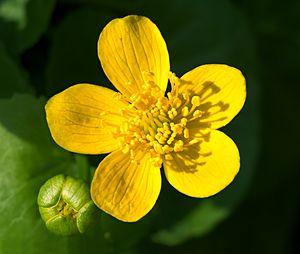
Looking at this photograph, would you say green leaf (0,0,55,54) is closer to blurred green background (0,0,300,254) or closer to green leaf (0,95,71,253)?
blurred green background (0,0,300,254)

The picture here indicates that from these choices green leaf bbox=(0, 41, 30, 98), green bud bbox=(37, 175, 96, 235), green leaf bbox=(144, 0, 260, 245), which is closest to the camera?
green bud bbox=(37, 175, 96, 235)

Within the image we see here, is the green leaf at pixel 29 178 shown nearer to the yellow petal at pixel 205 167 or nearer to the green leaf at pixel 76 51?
the yellow petal at pixel 205 167

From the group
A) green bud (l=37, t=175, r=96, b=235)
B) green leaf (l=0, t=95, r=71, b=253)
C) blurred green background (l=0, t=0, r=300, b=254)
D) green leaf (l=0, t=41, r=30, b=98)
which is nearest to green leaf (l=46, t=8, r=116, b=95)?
blurred green background (l=0, t=0, r=300, b=254)

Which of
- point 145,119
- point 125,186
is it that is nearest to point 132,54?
point 145,119

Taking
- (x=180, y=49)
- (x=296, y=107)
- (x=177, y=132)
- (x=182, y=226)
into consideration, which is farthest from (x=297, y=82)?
(x=177, y=132)

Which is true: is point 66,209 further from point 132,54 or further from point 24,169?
point 132,54

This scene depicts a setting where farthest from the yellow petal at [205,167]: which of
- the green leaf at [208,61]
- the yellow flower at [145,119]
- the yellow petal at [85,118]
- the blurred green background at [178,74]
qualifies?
the green leaf at [208,61]

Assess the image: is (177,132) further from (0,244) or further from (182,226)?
(182,226)

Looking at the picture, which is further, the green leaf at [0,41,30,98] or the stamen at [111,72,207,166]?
the green leaf at [0,41,30,98]
